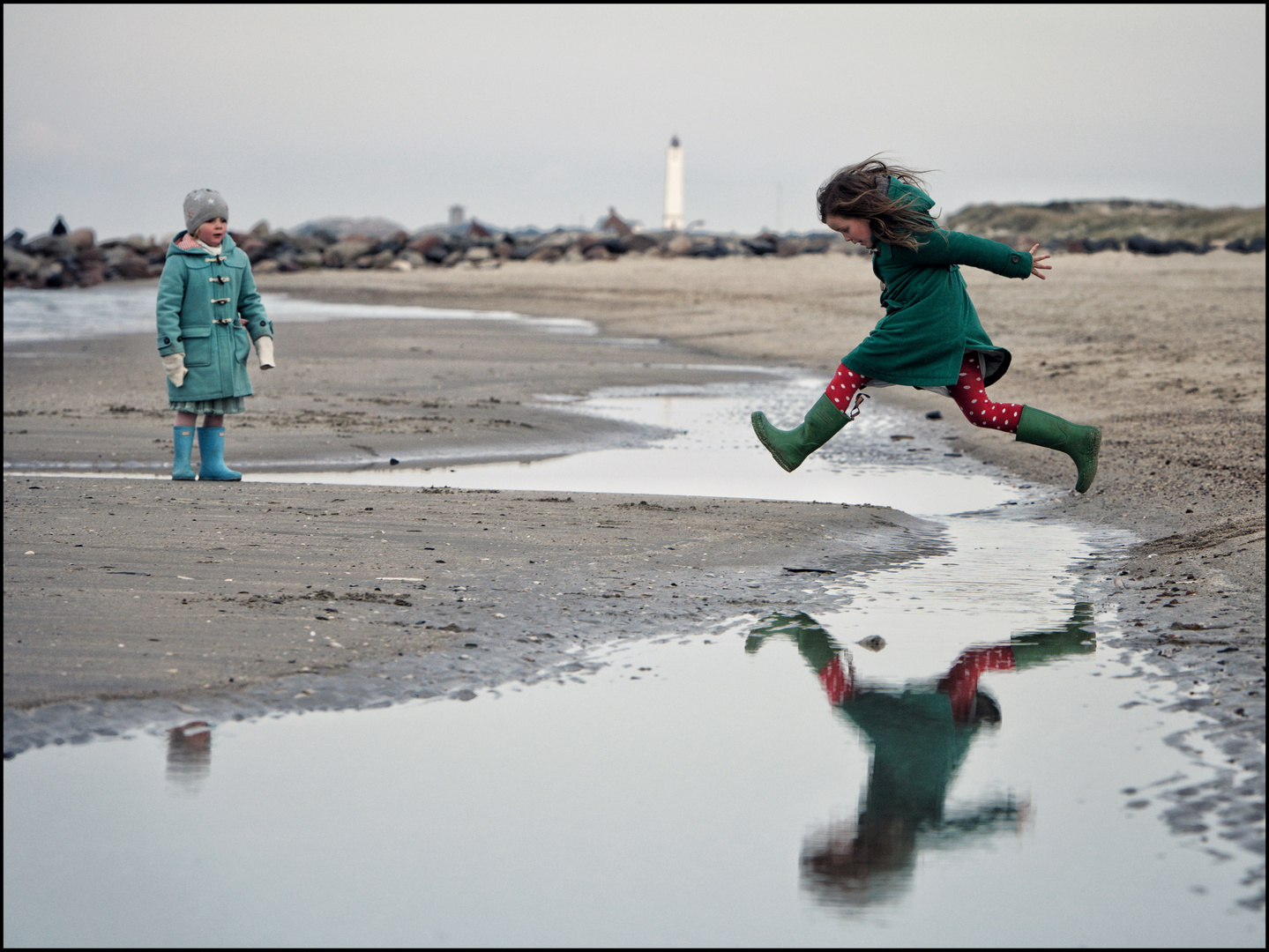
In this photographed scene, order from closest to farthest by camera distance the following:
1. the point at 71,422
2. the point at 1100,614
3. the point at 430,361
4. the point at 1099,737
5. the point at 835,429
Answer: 1. the point at 1099,737
2. the point at 1100,614
3. the point at 835,429
4. the point at 71,422
5. the point at 430,361

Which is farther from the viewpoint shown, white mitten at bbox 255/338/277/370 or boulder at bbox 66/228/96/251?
boulder at bbox 66/228/96/251

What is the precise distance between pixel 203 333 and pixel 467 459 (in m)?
1.88

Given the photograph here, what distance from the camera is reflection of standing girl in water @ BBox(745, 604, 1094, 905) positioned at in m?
2.60

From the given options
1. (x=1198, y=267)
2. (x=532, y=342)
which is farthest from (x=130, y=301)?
(x=1198, y=267)

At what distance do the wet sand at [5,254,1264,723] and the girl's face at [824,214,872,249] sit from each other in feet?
4.15

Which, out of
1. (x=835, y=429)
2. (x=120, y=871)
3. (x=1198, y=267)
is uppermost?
(x=1198, y=267)

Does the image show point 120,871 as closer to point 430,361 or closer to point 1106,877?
point 1106,877

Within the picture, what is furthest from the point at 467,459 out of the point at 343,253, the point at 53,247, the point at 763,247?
the point at 53,247

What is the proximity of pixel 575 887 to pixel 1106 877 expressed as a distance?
1005mm

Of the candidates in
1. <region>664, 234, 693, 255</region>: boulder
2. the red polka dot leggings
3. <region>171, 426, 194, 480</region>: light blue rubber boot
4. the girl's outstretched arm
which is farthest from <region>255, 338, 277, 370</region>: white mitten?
<region>664, 234, 693, 255</region>: boulder

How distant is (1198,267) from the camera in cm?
2447

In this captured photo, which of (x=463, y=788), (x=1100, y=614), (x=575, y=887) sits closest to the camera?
(x=575, y=887)

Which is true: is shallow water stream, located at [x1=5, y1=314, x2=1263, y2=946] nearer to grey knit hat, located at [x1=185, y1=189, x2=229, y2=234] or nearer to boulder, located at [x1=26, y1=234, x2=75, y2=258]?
grey knit hat, located at [x1=185, y1=189, x2=229, y2=234]

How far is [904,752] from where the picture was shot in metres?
3.21
